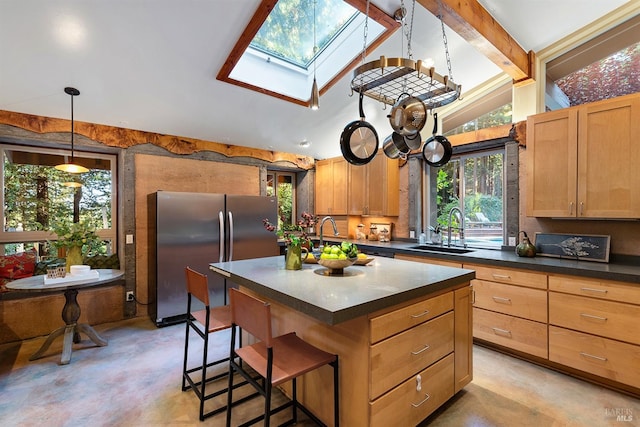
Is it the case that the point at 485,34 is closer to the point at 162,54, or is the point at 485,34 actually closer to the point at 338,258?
the point at 338,258

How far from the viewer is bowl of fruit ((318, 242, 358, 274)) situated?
6.42 feet

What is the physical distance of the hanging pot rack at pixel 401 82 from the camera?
64.0 inches

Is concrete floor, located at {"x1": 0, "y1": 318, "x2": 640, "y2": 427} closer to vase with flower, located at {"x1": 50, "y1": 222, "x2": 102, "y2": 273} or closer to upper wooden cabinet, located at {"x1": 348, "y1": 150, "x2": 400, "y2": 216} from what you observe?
vase with flower, located at {"x1": 50, "y1": 222, "x2": 102, "y2": 273}

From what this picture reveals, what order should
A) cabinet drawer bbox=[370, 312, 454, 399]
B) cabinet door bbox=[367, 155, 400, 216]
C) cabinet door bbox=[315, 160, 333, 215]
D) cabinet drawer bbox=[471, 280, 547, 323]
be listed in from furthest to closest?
cabinet door bbox=[315, 160, 333, 215], cabinet door bbox=[367, 155, 400, 216], cabinet drawer bbox=[471, 280, 547, 323], cabinet drawer bbox=[370, 312, 454, 399]

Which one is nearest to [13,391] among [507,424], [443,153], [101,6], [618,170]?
[101,6]

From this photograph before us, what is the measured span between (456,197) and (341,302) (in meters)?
3.04

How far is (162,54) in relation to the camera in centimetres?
261

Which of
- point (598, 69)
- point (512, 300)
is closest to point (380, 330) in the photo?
point (512, 300)

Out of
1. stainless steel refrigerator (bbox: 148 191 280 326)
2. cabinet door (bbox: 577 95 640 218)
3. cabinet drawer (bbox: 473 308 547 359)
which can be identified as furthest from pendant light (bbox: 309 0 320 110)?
cabinet drawer (bbox: 473 308 547 359)

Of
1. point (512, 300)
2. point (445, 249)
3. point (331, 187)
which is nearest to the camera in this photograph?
point (512, 300)

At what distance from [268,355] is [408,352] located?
2.56 ft

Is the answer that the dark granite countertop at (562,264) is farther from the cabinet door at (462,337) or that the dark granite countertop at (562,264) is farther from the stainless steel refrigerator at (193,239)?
the stainless steel refrigerator at (193,239)

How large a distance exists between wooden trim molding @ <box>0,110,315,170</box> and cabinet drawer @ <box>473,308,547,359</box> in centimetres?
352

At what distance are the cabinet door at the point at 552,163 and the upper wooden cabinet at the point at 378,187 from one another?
1.67 metres
